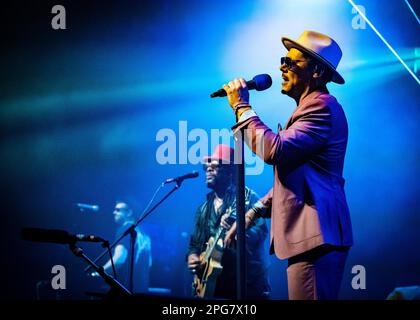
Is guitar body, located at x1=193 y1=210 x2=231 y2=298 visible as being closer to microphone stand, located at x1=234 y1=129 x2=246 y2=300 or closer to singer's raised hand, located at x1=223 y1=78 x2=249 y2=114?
microphone stand, located at x1=234 y1=129 x2=246 y2=300

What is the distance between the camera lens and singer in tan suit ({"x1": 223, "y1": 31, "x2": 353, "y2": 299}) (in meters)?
2.45

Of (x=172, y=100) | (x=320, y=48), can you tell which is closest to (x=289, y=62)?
(x=320, y=48)

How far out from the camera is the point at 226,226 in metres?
4.42

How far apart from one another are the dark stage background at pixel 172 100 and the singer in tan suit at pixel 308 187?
357cm

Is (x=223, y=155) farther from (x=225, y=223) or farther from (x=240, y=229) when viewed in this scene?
(x=240, y=229)

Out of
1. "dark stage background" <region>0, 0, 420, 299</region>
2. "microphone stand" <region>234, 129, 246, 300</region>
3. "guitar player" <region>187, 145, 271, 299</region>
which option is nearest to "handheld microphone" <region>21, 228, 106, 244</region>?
"microphone stand" <region>234, 129, 246, 300</region>

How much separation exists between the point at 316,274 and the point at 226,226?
2.02 meters

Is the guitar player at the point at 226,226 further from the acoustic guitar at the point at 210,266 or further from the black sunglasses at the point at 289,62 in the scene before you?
the black sunglasses at the point at 289,62

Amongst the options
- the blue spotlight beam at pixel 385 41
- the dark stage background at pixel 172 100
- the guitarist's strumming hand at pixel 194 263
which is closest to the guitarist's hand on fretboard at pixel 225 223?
the guitarist's strumming hand at pixel 194 263

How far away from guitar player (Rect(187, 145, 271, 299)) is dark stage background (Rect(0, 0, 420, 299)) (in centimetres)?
163

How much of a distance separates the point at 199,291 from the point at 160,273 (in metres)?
3.85

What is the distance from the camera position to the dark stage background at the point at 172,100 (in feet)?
19.7

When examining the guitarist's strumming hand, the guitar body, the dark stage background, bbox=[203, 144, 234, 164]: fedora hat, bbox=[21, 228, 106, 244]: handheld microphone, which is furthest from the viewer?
the dark stage background

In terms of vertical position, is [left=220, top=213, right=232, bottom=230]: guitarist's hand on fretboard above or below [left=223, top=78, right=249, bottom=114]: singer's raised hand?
below
